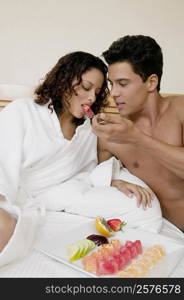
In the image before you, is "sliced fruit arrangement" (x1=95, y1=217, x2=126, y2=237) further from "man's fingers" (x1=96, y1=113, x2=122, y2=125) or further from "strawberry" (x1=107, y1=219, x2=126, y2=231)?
"man's fingers" (x1=96, y1=113, x2=122, y2=125)

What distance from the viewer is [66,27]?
221 cm

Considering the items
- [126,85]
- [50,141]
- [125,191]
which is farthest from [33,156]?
[126,85]

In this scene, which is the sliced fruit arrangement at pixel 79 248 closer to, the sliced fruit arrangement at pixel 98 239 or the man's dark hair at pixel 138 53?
the sliced fruit arrangement at pixel 98 239

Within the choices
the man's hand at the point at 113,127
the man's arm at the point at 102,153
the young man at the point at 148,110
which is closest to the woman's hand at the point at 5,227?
the man's hand at the point at 113,127

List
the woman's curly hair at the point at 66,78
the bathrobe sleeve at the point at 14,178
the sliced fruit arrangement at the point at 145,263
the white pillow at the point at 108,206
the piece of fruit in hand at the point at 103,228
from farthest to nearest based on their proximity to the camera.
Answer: the woman's curly hair at the point at 66,78
the white pillow at the point at 108,206
the piece of fruit in hand at the point at 103,228
the bathrobe sleeve at the point at 14,178
the sliced fruit arrangement at the point at 145,263

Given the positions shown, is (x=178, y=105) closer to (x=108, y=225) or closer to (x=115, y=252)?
(x=108, y=225)

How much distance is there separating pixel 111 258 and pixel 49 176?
0.64 metres

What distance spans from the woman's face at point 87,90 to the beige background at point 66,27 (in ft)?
2.56

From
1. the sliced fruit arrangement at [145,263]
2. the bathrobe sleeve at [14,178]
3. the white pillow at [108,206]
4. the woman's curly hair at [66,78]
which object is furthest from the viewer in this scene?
the woman's curly hair at [66,78]

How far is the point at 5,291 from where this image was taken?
0.82m

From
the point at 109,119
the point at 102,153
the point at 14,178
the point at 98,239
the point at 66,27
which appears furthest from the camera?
the point at 66,27

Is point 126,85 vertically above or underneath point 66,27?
underneath

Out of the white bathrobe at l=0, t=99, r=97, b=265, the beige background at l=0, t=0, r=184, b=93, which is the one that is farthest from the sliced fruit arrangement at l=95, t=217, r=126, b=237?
the beige background at l=0, t=0, r=184, b=93

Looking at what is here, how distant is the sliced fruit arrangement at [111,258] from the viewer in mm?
898
